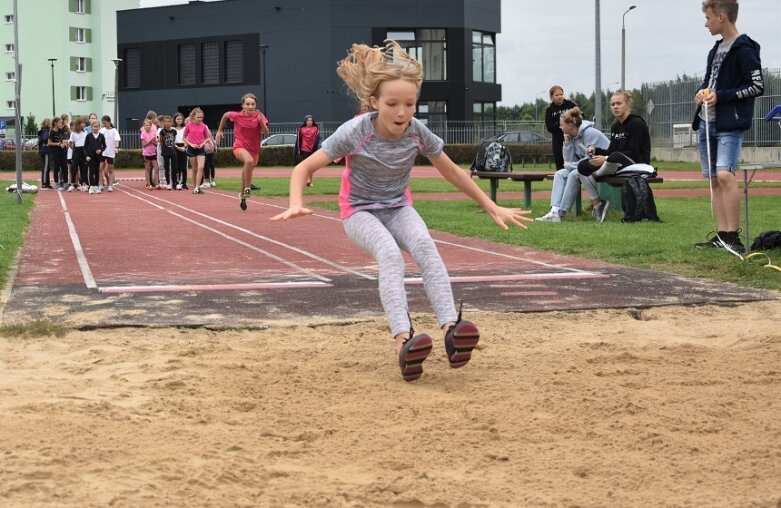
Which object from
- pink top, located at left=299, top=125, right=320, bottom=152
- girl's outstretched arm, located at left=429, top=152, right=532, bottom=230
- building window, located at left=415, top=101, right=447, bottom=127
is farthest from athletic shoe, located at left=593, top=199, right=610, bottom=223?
building window, located at left=415, top=101, right=447, bottom=127

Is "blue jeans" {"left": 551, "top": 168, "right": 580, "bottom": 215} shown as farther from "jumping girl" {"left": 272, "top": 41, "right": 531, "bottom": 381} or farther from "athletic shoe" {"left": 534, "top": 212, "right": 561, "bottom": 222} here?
"jumping girl" {"left": 272, "top": 41, "right": 531, "bottom": 381}

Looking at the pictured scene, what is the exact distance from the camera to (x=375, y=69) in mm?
5555

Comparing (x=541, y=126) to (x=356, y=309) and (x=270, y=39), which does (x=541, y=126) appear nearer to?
(x=270, y=39)

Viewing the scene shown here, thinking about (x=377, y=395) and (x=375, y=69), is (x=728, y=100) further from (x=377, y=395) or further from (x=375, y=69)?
(x=377, y=395)

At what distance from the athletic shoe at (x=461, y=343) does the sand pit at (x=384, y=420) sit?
0.12 m

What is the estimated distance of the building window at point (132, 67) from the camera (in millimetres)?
66625

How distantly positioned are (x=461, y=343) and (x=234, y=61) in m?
59.5

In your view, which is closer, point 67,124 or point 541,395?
point 541,395

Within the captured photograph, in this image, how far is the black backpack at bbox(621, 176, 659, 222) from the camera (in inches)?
558

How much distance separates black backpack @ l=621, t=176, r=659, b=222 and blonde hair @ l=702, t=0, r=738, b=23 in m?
4.33

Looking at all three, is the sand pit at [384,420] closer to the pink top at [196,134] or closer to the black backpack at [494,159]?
the black backpack at [494,159]

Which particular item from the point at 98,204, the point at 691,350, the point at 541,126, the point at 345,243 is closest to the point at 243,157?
the point at 98,204

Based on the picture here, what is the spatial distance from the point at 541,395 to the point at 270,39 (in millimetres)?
58169

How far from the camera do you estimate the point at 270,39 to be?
61219 mm
